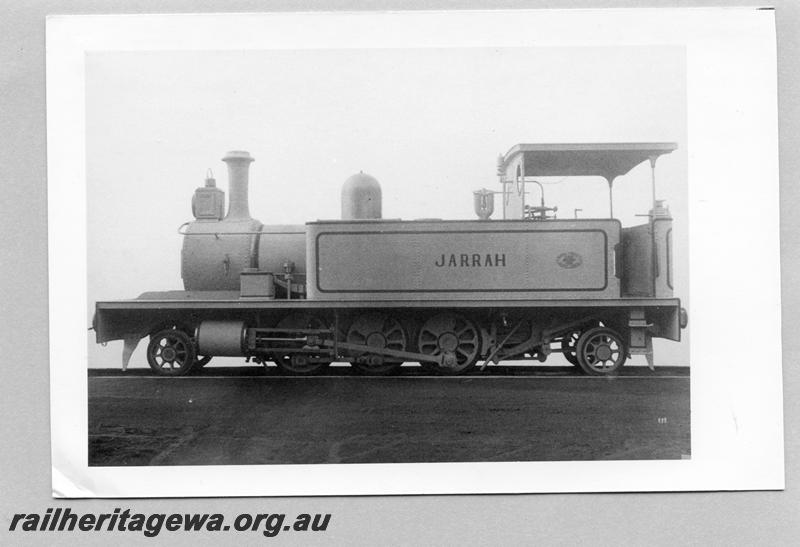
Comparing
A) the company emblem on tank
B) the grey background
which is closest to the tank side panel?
the company emblem on tank

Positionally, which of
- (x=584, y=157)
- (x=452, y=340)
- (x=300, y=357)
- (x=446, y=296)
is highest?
(x=584, y=157)

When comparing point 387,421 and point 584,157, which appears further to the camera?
point 584,157

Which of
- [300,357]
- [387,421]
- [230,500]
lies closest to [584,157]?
[387,421]

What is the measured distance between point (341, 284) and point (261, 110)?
1.74 metres

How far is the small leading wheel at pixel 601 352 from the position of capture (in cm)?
732

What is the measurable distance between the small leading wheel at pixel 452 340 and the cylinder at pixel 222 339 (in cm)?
169

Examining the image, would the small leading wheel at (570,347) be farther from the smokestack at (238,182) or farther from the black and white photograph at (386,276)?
the smokestack at (238,182)

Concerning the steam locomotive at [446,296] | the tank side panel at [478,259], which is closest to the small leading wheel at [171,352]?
the steam locomotive at [446,296]

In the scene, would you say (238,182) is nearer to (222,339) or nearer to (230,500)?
(222,339)

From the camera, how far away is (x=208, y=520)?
587cm

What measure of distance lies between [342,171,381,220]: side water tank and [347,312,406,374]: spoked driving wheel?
0.94 m

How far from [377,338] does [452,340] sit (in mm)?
706

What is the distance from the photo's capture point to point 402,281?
717cm

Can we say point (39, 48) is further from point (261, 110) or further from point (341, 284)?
point (341, 284)
